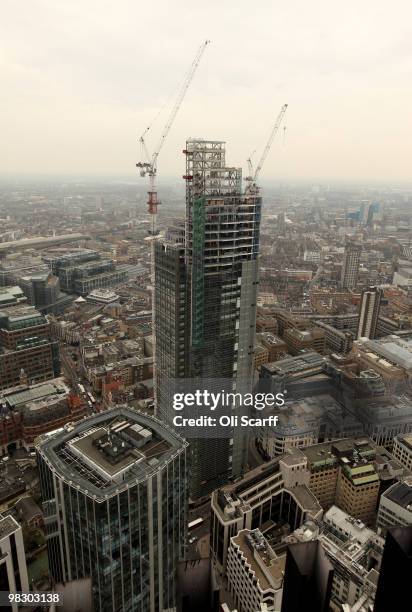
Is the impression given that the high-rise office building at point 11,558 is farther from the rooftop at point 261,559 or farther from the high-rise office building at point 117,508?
the rooftop at point 261,559

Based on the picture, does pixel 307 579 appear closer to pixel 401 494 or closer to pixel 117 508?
pixel 117 508

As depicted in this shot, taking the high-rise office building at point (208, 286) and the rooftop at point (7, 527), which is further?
the high-rise office building at point (208, 286)

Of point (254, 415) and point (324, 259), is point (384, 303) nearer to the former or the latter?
point (324, 259)

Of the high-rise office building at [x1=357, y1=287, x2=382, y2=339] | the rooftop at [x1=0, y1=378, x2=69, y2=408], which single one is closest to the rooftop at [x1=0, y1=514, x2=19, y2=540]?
the rooftop at [x1=0, y1=378, x2=69, y2=408]

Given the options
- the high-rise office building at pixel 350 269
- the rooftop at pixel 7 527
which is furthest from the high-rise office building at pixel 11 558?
the high-rise office building at pixel 350 269

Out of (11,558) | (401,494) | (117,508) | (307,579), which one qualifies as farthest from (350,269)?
(307,579)

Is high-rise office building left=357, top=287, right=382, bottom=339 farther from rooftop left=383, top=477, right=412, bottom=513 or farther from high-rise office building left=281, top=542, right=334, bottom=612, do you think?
high-rise office building left=281, top=542, right=334, bottom=612
